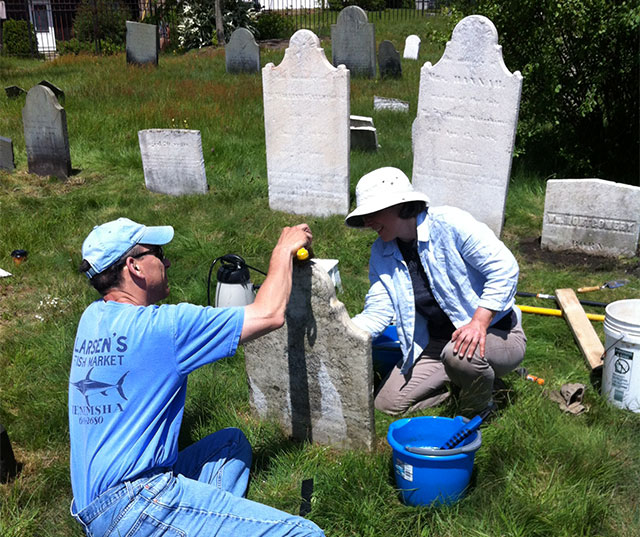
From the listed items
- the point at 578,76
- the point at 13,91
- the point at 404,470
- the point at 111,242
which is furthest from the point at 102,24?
the point at 404,470

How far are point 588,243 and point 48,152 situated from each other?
7.12 meters

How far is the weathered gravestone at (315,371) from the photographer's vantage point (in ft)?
10.8

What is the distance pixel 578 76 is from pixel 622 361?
5589mm

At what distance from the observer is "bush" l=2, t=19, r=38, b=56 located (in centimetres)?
2342

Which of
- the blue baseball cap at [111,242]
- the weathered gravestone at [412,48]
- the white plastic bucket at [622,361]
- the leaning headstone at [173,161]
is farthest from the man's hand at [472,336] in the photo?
the weathered gravestone at [412,48]

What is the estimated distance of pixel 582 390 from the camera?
13.0ft

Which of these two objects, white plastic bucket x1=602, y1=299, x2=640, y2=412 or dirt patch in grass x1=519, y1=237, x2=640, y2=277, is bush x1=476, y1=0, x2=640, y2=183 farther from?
white plastic bucket x1=602, y1=299, x2=640, y2=412

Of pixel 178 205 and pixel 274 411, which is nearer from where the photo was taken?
pixel 274 411

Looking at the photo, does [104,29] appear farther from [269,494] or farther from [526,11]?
[269,494]

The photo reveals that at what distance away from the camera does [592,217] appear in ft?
20.6

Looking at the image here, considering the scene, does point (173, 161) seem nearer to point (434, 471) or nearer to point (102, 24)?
point (434, 471)

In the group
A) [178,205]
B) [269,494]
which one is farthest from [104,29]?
[269,494]

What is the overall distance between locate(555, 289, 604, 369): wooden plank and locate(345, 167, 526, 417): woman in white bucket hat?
0.88 meters

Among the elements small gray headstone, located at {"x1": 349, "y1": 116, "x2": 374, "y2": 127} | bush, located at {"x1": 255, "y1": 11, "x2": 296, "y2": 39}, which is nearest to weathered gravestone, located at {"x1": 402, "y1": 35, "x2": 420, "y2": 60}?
bush, located at {"x1": 255, "y1": 11, "x2": 296, "y2": 39}
